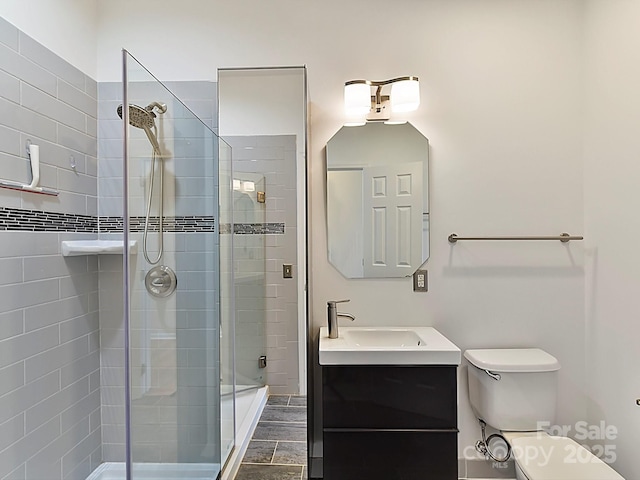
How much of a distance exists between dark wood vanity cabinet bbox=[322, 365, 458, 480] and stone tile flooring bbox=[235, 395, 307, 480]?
0.83 ft

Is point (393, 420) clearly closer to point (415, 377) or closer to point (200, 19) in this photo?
point (415, 377)

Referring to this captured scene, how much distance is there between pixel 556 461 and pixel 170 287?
5.83 feet

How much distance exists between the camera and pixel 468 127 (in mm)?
2156

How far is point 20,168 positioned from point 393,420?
73.3 inches

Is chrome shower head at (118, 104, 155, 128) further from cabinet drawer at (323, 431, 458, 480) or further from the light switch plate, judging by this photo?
cabinet drawer at (323, 431, 458, 480)

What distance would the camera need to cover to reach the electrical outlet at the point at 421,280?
217 centimetres

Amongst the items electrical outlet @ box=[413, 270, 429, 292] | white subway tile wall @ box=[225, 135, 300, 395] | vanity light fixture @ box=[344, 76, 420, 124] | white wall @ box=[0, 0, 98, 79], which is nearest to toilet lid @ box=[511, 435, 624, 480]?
electrical outlet @ box=[413, 270, 429, 292]

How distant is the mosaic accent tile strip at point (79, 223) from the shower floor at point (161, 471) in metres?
0.89

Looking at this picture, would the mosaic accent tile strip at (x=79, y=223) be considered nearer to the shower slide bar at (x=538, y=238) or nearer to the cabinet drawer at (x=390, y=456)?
the cabinet drawer at (x=390, y=456)

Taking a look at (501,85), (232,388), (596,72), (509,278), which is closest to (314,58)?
(501,85)

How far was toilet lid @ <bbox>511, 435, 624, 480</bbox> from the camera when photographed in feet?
5.31

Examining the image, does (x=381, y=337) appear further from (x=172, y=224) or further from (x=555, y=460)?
(x=172, y=224)

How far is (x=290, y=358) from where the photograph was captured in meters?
1.99

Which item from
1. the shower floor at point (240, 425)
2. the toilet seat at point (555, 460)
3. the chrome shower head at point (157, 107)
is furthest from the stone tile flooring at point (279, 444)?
the chrome shower head at point (157, 107)
